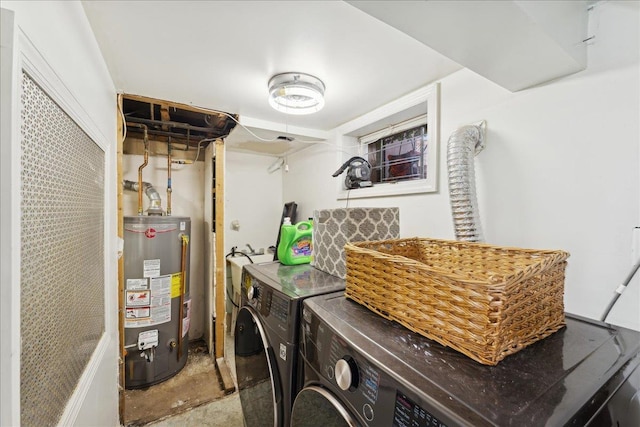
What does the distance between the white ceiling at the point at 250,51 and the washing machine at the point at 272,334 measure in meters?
1.02

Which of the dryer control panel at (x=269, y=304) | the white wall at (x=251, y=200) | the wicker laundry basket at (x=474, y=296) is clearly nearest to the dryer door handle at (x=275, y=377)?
Result: the dryer control panel at (x=269, y=304)

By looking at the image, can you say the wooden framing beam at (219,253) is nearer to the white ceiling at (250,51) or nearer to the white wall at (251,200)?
the white ceiling at (250,51)

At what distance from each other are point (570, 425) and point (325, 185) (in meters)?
1.93

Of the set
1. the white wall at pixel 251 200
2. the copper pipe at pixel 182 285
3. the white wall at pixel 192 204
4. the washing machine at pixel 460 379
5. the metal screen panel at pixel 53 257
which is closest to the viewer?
the washing machine at pixel 460 379

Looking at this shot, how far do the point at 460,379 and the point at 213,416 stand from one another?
170cm

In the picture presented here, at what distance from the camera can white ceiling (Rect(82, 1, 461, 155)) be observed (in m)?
0.91

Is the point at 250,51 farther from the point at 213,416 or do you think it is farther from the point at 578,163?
the point at 213,416

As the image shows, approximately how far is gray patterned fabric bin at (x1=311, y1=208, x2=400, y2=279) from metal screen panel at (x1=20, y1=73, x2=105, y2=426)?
0.93 meters

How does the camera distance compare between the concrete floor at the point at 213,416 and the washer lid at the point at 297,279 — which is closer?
the washer lid at the point at 297,279

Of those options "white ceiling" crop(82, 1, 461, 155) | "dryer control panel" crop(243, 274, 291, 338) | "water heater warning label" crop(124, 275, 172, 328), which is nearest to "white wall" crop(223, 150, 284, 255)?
"water heater warning label" crop(124, 275, 172, 328)

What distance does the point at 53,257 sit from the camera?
0.68 metres

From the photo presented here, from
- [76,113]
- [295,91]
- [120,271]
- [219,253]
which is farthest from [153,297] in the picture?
[295,91]

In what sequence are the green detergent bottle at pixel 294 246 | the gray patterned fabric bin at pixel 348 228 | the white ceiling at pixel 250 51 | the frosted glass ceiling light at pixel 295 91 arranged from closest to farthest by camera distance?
the white ceiling at pixel 250 51, the gray patterned fabric bin at pixel 348 228, the frosted glass ceiling light at pixel 295 91, the green detergent bottle at pixel 294 246

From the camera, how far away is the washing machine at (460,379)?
0.42 m
